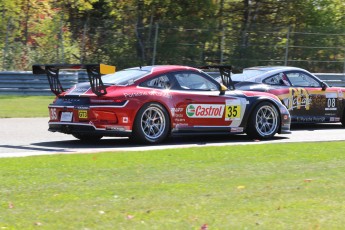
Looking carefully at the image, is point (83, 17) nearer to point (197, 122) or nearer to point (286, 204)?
point (197, 122)

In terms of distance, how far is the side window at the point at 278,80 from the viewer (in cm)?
1541

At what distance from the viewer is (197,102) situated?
12422 millimetres

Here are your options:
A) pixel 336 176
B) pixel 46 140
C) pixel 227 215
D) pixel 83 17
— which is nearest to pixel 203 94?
pixel 46 140

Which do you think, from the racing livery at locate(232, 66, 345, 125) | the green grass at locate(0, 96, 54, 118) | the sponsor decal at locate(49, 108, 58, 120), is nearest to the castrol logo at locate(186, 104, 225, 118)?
the sponsor decal at locate(49, 108, 58, 120)

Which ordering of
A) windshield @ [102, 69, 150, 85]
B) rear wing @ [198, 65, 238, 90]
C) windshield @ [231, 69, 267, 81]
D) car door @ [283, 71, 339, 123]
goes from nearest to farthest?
windshield @ [102, 69, 150, 85] → rear wing @ [198, 65, 238, 90] → car door @ [283, 71, 339, 123] → windshield @ [231, 69, 267, 81]

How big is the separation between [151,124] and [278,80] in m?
4.49

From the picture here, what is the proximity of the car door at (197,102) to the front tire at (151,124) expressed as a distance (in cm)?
24

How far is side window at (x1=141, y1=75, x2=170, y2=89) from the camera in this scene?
12094mm

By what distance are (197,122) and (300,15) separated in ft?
68.7

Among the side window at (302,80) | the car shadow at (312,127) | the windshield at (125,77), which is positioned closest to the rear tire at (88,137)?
the windshield at (125,77)

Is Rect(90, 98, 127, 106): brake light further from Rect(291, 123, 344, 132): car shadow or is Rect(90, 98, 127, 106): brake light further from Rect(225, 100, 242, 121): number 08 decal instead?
Rect(291, 123, 344, 132): car shadow

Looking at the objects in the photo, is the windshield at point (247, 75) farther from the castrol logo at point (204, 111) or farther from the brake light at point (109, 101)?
the brake light at point (109, 101)

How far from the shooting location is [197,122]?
12469 millimetres

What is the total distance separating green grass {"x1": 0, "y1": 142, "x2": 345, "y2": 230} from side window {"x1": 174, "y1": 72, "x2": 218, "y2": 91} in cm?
261
